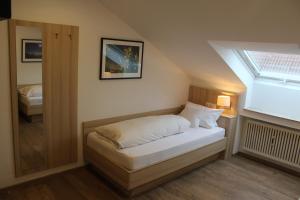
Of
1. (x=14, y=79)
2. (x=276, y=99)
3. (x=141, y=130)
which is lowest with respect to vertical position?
(x=141, y=130)

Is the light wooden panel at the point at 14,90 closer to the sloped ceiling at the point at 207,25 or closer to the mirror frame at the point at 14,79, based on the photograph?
the mirror frame at the point at 14,79

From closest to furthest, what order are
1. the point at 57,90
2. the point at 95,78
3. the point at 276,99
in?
the point at 57,90
the point at 95,78
the point at 276,99

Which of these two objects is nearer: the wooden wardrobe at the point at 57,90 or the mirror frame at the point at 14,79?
the mirror frame at the point at 14,79

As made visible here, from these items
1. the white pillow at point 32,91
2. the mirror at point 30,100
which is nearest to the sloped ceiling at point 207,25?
the mirror at point 30,100

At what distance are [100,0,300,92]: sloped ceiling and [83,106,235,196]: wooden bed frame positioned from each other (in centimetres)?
91

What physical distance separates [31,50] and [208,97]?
110 inches

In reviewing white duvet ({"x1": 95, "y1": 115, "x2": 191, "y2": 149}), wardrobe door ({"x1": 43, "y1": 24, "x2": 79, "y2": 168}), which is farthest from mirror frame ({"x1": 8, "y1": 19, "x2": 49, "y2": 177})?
white duvet ({"x1": 95, "y1": 115, "x2": 191, "y2": 149})

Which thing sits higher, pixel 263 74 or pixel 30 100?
pixel 263 74

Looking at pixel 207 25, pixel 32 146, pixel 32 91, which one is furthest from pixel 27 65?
pixel 207 25

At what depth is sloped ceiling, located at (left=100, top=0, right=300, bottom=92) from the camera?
6.91 ft

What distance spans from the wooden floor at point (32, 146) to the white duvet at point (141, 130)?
666 mm

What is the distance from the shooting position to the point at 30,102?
2.83 meters

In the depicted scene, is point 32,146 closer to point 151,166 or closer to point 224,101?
point 151,166

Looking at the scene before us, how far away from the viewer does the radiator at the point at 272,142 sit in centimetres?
356
